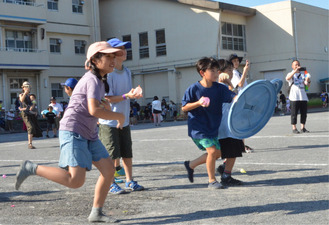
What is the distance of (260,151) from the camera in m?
9.88

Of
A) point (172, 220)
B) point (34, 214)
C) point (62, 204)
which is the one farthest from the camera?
point (62, 204)

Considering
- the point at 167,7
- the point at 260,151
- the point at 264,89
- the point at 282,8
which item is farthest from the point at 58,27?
the point at 264,89

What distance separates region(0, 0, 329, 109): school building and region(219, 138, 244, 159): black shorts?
98.4 ft

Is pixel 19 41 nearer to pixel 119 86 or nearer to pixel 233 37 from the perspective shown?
pixel 233 37

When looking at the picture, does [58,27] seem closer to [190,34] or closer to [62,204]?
[190,34]

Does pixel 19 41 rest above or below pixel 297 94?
above

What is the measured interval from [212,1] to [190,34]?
3.33 meters

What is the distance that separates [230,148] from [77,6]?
117ft

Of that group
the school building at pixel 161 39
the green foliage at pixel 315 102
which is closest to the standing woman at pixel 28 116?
the school building at pixel 161 39

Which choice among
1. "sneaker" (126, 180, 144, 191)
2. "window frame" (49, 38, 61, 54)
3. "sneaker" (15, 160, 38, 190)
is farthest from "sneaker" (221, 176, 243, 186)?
"window frame" (49, 38, 61, 54)

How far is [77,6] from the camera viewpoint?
131 feet

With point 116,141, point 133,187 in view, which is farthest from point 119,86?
point 133,187

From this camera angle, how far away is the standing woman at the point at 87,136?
4395 millimetres

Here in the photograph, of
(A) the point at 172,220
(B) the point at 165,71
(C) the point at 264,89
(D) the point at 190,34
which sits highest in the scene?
(D) the point at 190,34
